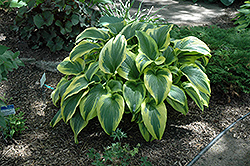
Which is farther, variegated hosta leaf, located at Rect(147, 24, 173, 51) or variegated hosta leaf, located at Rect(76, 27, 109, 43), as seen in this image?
variegated hosta leaf, located at Rect(76, 27, 109, 43)

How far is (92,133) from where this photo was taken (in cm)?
242

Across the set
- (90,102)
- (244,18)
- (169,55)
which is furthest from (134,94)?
(244,18)

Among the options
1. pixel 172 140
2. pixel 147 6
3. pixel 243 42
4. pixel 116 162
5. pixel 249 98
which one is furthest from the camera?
pixel 147 6

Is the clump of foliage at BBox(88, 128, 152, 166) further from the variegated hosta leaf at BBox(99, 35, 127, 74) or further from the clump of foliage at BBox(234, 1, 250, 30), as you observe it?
the clump of foliage at BBox(234, 1, 250, 30)

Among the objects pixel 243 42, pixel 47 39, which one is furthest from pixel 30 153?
pixel 243 42

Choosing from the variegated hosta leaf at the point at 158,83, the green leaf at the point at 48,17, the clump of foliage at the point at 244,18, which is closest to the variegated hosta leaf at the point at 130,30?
the variegated hosta leaf at the point at 158,83

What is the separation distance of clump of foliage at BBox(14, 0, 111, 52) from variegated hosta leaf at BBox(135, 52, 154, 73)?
1.54 m

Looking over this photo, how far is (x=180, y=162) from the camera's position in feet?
7.05

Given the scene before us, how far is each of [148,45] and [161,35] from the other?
20 cm

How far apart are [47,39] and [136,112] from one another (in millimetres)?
2020

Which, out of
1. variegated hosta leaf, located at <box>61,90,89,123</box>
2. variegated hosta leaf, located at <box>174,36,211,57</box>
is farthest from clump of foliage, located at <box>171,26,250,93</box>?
variegated hosta leaf, located at <box>61,90,89,123</box>

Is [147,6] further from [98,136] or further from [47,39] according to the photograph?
[98,136]

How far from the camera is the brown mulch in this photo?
7.13 ft

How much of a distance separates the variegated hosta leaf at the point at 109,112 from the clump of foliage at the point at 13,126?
848 millimetres
